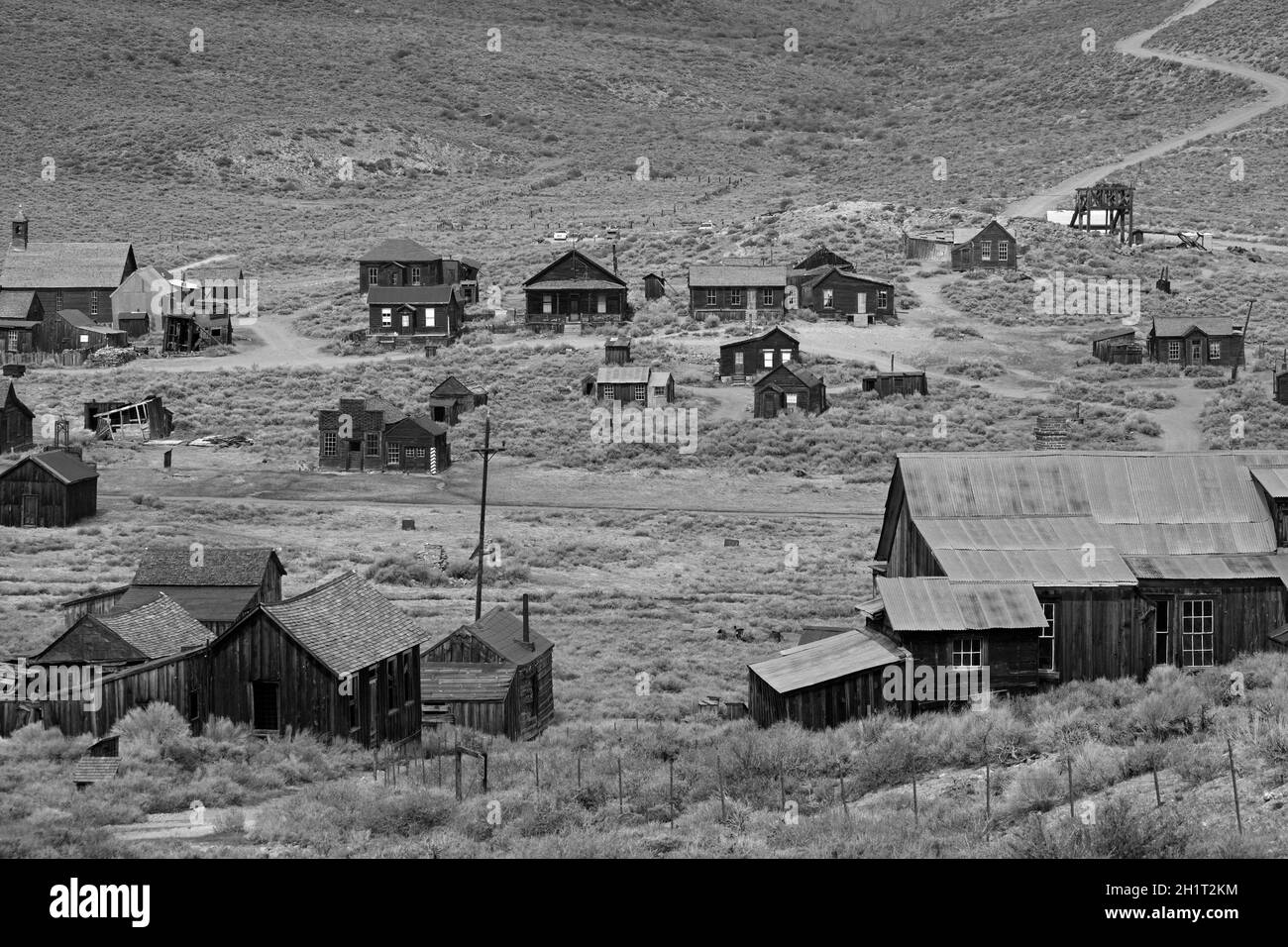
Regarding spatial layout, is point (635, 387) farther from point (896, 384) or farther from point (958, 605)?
point (958, 605)

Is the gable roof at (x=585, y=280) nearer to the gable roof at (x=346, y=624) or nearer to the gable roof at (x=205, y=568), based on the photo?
the gable roof at (x=205, y=568)

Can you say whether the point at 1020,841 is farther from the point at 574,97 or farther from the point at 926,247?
the point at 574,97

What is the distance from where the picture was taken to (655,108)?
182 m

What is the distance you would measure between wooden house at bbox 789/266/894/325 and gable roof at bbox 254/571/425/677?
57886 mm

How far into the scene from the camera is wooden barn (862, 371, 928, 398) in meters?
73.9

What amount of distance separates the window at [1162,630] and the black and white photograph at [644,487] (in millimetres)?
107

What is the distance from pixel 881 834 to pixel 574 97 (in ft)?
552

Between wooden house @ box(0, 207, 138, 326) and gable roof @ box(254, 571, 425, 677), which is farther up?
wooden house @ box(0, 207, 138, 326)

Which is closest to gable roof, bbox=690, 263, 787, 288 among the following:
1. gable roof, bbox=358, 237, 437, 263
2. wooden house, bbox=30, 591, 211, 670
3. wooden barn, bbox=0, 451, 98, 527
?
gable roof, bbox=358, 237, 437, 263

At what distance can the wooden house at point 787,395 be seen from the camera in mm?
71500

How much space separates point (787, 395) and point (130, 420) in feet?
87.4

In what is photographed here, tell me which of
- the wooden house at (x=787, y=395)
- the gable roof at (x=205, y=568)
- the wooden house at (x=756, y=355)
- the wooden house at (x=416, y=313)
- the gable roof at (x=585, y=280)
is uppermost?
the gable roof at (x=585, y=280)

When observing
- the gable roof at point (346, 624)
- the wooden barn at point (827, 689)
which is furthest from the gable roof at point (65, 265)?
the wooden barn at point (827, 689)

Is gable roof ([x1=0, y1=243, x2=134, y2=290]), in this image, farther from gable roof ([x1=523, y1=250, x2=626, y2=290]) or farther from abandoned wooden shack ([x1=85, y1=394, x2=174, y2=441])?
abandoned wooden shack ([x1=85, y1=394, x2=174, y2=441])
